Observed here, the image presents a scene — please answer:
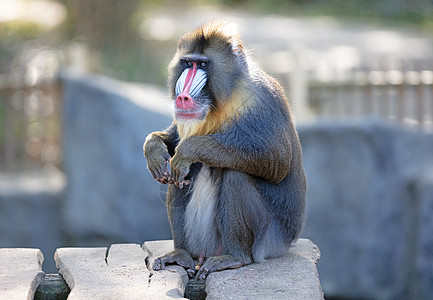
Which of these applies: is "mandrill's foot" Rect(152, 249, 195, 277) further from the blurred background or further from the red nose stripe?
the blurred background

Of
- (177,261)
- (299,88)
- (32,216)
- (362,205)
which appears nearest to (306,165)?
(362,205)

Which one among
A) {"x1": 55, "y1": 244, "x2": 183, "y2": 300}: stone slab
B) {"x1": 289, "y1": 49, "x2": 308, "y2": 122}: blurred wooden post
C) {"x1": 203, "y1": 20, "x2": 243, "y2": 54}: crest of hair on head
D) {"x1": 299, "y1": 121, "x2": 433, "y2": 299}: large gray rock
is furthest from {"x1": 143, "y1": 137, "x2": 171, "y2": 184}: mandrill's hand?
{"x1": 289, "y1": 49, "x2": 308, "y2": 122}: blurred wooden post

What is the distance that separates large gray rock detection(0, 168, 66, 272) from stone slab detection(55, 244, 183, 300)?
4.23 meters

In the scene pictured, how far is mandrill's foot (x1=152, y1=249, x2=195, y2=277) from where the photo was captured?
15.1ft

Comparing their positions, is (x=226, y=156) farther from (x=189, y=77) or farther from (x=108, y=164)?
(x=108, y=164)

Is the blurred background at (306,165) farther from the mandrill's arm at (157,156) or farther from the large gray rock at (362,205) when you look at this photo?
the mandrill's arm at (157,156)

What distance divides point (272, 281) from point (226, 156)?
77cm

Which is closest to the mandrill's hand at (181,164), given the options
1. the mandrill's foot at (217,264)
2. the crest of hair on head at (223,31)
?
the mandrill's foot at (217,264)

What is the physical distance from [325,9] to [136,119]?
26594mm

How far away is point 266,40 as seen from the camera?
22.3 m

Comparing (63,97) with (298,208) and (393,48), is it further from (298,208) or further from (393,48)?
(393,48)

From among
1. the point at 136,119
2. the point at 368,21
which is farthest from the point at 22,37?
the point at 368,21

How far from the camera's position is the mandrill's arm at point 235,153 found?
14.5 feet

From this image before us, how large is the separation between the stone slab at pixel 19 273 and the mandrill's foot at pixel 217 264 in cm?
97
